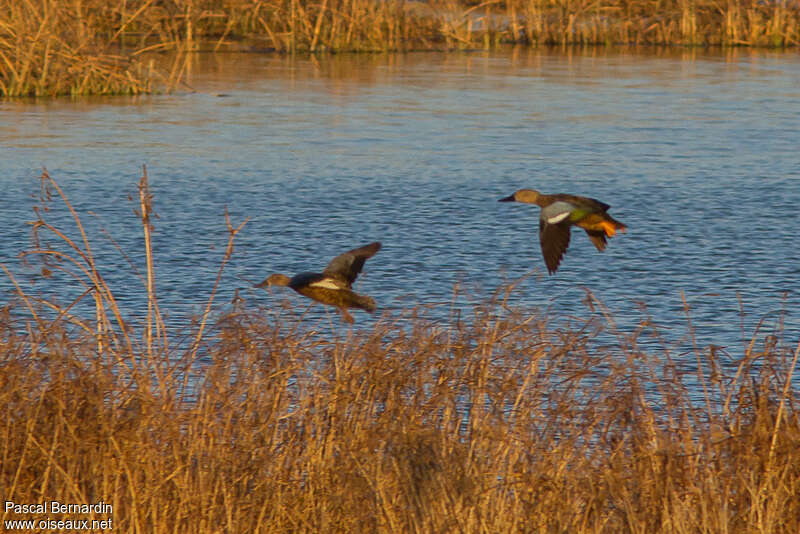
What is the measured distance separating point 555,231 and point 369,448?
43.8 inches

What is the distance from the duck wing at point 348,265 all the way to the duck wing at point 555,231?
2.09ft

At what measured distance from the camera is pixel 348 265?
5.08 meters

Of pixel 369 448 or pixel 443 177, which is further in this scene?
pixel 443 177

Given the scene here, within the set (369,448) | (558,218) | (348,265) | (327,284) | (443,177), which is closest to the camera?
(327,284)

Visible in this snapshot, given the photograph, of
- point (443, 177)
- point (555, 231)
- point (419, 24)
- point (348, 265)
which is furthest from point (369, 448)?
point (419, 24)

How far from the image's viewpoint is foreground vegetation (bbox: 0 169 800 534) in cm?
521

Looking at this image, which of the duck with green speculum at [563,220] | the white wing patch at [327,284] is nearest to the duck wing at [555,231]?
the duck with green speculum at [563,220]

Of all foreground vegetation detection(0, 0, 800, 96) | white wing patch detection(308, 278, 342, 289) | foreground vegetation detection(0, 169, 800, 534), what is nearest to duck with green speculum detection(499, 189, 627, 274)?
foreground vegetation detection(0, 169, 800, 534)

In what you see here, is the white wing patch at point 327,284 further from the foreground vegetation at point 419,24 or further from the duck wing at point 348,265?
the foreground vegetation at point 419,24

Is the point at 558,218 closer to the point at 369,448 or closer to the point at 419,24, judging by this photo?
the point at 369,448

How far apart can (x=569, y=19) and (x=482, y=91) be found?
21.2 feet

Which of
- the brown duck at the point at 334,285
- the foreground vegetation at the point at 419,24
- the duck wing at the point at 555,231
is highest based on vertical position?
the foreground vegetation at the point at 419,24

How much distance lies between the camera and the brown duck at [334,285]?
15.9ft

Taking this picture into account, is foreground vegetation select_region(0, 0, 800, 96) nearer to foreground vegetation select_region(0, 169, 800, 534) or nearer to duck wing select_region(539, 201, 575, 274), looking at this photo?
foreground vegetation select_region(0, 169, 800, 534)
